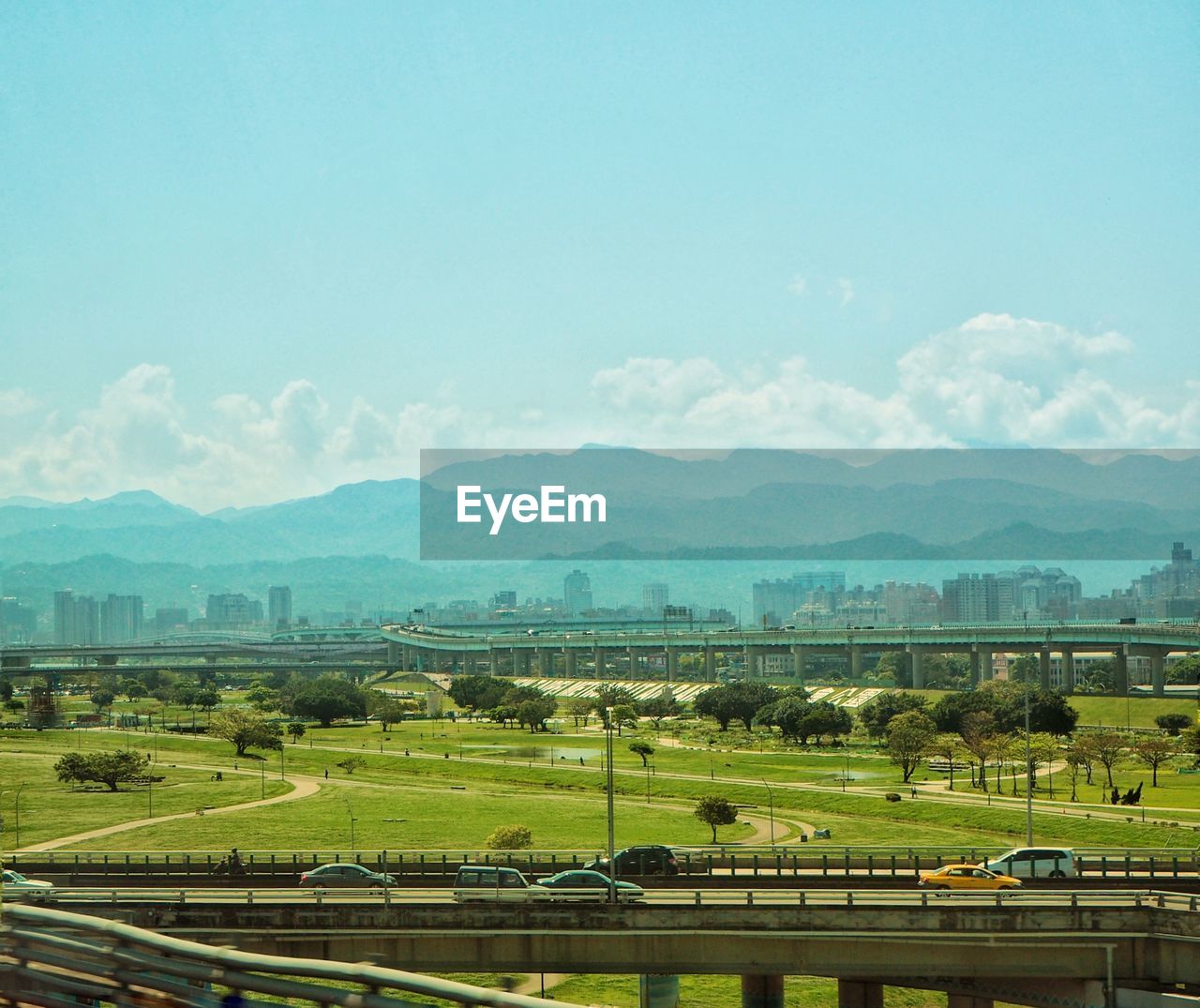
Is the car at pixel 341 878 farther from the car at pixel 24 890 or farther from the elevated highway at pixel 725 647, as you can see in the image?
the elevated highway at pixel 725 647

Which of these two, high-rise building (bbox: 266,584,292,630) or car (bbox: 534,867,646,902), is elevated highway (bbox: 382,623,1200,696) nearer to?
car (bbox: 534,867,646,902)

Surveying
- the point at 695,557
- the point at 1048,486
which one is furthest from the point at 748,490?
the point at 1048,486

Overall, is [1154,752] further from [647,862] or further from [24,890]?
[24,890]

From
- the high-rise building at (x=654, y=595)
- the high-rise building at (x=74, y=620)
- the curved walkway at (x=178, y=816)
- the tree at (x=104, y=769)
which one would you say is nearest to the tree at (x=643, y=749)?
the curved walkway at (x=178, y=816)

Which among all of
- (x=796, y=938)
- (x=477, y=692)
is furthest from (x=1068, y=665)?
(x=796, y=938)

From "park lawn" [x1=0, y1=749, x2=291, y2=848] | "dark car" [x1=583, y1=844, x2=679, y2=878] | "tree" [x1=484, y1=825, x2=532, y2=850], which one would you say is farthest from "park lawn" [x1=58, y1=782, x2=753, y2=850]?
"dark car" [x1=583, y1=844, x2=679, y2=878]

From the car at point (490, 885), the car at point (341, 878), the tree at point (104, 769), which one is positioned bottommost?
the tree at point (104, 769)

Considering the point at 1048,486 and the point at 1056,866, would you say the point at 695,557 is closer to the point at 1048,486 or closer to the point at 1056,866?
the point at 1048,486
